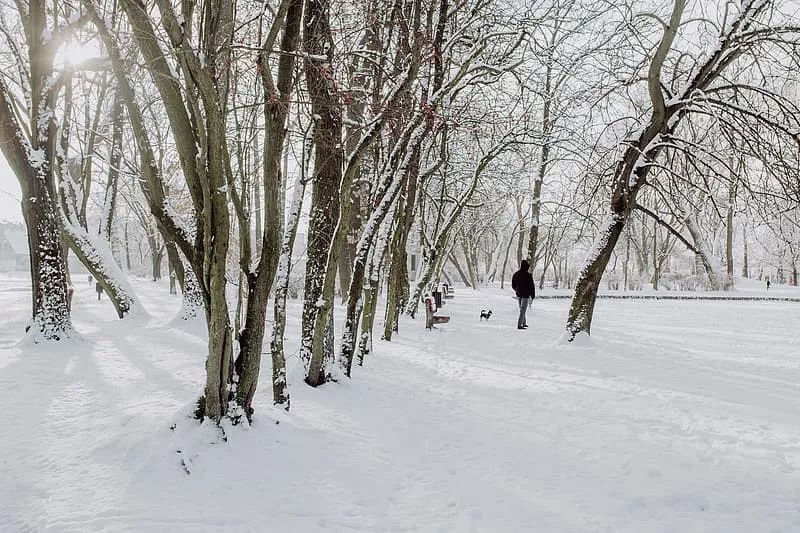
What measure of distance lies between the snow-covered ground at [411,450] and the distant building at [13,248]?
2991 inches

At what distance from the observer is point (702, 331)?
45.5ft

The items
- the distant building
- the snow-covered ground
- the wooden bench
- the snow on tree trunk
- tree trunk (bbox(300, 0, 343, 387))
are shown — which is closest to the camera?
the snow-covered ground

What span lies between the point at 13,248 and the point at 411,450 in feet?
310

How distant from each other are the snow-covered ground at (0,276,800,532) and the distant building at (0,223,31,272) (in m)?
76.0

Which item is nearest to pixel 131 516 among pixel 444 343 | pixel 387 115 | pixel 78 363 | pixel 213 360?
pixel 213 360

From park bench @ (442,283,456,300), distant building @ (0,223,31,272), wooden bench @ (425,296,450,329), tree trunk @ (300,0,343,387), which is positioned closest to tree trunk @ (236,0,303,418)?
tree trunk @ (300,0,343,387)

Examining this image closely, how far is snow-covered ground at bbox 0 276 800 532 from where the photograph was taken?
3.53 m

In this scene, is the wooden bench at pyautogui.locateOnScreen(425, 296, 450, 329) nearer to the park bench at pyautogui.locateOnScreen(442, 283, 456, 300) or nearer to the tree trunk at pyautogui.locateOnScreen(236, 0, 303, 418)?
the tree trunk at pyautogui.locateOnScreen(236, 0, 303, 418)

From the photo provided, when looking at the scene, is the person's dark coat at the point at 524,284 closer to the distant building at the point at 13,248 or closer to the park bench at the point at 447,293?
the park bench at the point at 447,293

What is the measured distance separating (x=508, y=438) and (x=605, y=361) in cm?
464

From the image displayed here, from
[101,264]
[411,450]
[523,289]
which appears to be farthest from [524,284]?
[101,264]

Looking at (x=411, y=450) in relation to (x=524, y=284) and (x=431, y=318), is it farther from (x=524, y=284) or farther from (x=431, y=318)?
(x=524, y=284)

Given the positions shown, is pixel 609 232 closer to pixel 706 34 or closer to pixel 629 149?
pixel 629 149

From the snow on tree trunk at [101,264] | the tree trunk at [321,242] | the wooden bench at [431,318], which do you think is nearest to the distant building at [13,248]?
the snow on tree trunk at [101,264]
